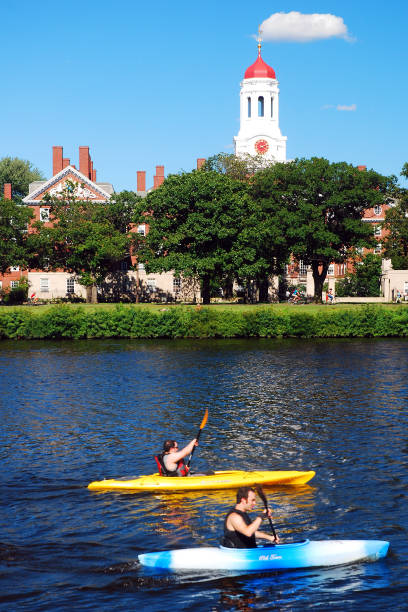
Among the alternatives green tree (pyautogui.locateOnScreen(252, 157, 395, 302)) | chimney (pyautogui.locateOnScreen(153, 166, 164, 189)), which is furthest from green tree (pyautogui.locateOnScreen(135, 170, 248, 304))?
chimney (pyautogui.locateOnScreen(153, 166, 164, 189))

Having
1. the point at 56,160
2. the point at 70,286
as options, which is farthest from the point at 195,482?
the point at 56,160

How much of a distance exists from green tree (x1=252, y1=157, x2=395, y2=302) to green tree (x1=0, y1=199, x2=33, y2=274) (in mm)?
24657

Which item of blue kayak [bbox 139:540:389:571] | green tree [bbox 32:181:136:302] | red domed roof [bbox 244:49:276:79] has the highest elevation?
red domed roof [bbox 244:49:276:79]

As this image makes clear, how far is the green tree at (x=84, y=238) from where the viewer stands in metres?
76.8

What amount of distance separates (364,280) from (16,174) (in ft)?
217

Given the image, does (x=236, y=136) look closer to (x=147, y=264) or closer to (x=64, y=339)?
(x=147, y=264)

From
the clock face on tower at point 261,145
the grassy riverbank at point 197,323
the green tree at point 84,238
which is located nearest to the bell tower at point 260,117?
the clock face on tower at point 261,145

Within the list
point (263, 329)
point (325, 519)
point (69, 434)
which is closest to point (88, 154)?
point (263, 329)

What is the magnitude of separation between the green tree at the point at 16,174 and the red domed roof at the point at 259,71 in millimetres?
41003

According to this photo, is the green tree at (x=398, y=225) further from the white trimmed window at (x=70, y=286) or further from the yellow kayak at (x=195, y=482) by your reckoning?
the yellow kayak at (x=195, y=482)

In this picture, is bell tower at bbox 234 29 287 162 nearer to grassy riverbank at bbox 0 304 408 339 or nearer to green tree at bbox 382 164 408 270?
green tree at bbox 382 164 408 270

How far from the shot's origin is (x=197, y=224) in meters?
70.0

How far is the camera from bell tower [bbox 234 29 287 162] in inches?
4611

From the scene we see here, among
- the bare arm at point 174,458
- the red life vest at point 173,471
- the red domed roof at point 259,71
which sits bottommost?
the red life vest at point 173,471
